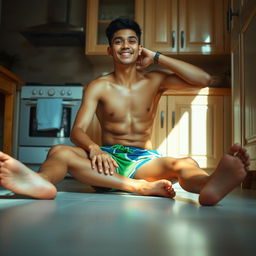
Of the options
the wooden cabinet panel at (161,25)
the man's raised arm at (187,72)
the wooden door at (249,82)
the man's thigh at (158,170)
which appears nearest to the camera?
the man's thigh at (158,170)

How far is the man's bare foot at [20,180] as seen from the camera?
120cm

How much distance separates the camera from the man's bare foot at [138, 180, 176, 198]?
4.84 ft

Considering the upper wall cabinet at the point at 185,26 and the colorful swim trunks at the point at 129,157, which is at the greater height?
the upper wall cabinet at the point at 185,26

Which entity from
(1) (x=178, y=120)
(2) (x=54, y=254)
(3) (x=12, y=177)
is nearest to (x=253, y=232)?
(2) (x=54, y=254)

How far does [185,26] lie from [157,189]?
2.19 m

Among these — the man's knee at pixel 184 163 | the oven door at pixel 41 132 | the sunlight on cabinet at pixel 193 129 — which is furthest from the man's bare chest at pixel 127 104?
the oven door at pixel 41 132

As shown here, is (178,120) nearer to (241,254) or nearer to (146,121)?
(146,121)

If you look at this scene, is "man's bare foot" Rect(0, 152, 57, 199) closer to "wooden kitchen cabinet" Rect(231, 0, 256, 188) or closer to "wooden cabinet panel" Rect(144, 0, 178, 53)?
"wooden kitchen cabinet" Rect(231, 0, 256, 188)

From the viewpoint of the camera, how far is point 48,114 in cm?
316

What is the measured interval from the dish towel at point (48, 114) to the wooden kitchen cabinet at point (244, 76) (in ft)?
4.71

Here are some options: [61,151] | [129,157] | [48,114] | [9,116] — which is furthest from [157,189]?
[9,116]

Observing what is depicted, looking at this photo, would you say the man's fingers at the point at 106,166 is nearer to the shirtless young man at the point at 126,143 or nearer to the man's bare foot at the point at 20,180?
the shirtless young man at the point at 126,143

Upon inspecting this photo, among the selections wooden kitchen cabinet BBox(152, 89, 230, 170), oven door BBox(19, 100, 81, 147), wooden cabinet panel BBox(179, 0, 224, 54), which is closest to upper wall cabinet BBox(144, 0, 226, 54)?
wooden cabinet panel BBox(179, 0, 224, 54)

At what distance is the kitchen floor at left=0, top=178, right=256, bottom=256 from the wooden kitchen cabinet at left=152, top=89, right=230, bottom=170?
6.19 feet
